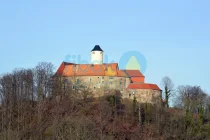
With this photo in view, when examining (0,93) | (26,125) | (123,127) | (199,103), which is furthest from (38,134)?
(199,103)

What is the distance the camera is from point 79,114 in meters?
48.9

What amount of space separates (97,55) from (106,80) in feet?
18.2

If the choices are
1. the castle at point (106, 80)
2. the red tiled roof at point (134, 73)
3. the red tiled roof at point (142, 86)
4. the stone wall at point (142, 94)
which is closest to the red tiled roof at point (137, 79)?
the red tiled roof at point (134, 73)

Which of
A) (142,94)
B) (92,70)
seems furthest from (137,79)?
(92,70)

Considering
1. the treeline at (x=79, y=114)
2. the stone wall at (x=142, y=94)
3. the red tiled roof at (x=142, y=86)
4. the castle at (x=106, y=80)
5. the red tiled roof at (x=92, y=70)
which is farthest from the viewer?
the red tiled roof at (x=92, y=70)

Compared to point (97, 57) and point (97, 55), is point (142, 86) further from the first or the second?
point (97, 55)

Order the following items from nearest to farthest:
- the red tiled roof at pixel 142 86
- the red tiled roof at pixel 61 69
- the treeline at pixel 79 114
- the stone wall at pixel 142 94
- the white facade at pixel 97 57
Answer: the treeline at pixel 79 114 → the stone wall at pixel 142 94 → the red tiled roof at pixel 142 86 → the red tiled roof at pixel 61 69 → the white facade at pixel 97 57

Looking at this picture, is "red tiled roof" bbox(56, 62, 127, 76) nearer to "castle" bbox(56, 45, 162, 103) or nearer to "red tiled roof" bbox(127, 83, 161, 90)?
"castle" bbox(56, 45, 162, 103)

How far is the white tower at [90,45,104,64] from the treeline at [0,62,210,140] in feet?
20.1

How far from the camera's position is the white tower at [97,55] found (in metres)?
72.9

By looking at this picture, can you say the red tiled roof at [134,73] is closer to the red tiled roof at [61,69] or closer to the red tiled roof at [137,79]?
the red tiled roof at [137,79]

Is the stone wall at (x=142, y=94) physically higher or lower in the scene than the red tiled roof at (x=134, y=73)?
lower

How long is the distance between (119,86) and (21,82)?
16932mm

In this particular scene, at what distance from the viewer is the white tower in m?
72.9
